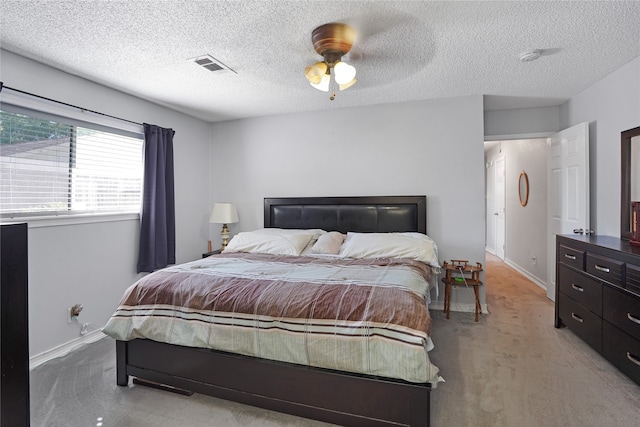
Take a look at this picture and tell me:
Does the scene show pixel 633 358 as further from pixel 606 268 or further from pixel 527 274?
pixel 527 274

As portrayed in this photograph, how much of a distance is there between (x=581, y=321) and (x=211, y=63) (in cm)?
383

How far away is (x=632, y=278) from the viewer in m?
2.07

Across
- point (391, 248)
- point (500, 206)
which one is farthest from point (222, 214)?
point (500, 206)

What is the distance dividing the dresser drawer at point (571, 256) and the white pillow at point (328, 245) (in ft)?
6.99

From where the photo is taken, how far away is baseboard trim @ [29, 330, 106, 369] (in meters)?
2.46

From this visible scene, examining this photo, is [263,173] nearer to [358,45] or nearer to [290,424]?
[358,45]

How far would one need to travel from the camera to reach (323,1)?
1820mm

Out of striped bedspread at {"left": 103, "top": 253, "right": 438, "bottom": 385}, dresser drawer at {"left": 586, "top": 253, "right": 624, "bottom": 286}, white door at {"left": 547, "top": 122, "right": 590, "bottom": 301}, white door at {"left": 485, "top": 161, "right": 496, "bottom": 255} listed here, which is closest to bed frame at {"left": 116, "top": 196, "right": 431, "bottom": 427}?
striped bedspread at {"left": 103, "top": 253, "right": 438, "bottom": 385}

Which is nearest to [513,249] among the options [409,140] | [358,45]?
[409,140]

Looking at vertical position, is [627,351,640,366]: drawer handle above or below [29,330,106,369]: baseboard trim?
above

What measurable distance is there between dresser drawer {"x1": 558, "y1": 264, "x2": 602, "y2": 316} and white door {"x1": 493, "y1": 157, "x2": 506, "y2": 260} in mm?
3789

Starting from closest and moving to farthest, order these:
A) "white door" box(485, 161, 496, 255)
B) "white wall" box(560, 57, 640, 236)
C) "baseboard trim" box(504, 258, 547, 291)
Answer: "white wall" box(560, 57, 640, 236), "baseboard trim" box(504, 258, 547, 291), "white door" box(485, 161, 496, 255)

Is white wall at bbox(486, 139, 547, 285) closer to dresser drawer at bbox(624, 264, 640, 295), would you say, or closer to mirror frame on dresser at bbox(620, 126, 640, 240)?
mirror frame on dresser at bbox(620, 126, 640, 240)

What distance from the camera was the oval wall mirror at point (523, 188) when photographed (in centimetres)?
504
